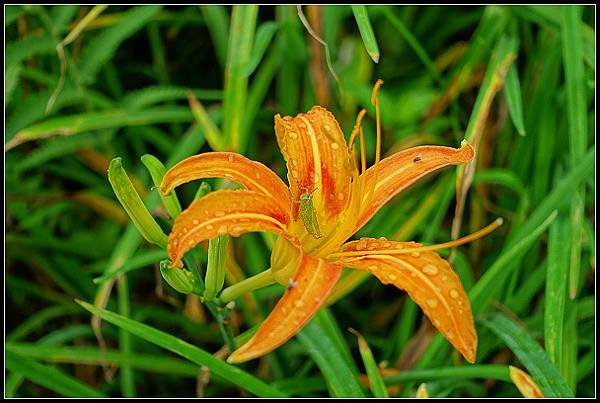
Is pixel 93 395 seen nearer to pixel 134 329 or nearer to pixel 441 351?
pixel 134 329

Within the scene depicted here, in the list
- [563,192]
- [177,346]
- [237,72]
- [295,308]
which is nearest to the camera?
[295,308]

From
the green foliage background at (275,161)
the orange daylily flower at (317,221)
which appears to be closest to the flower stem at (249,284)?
the orange daylily flower at (317,221)

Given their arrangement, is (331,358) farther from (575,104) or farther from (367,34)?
(575,104)

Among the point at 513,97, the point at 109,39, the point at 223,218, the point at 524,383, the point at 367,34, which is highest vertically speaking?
the point at 109,39

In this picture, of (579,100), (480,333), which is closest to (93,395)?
(480,333)

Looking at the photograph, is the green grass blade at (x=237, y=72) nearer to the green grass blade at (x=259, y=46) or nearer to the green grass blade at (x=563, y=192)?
the green grass blade at (x=259, y=46)

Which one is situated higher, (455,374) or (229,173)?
(229,173)

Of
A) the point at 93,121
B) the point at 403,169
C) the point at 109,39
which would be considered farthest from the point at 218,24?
the point at 403,169
